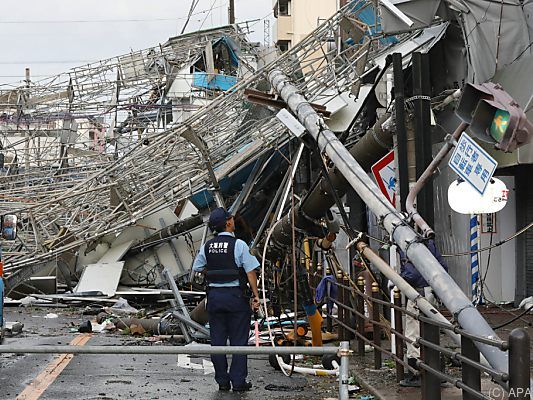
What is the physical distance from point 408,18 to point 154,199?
40.9 ft

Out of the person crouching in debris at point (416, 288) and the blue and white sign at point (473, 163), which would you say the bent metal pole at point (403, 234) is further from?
the blue and white sign at point (473, 163)

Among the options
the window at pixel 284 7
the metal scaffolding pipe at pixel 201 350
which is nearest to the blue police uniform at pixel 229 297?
the metal scaffolding pipe at pixel 201 350

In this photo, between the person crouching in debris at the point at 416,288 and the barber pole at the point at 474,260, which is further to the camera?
the barber pole at the point at 474,260

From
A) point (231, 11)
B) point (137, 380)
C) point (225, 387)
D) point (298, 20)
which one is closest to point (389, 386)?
point (225, 387)

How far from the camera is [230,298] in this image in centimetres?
966

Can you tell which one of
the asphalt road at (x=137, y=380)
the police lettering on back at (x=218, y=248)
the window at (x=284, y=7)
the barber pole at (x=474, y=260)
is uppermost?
the window at (x=284, y=7)

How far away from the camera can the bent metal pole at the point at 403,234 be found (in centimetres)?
668

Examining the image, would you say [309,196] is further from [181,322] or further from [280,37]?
[280,37]

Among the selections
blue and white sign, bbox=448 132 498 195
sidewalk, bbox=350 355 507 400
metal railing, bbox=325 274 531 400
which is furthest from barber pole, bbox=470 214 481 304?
blue and white sign, bbox=448 132 498 195

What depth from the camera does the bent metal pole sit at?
21.9 feet

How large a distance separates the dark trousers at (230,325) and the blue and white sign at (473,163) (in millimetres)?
3337

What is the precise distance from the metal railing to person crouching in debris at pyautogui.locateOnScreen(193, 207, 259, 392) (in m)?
1.51

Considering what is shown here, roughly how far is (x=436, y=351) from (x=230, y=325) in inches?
119

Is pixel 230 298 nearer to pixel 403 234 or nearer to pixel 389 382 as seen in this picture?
pixel 389 382
